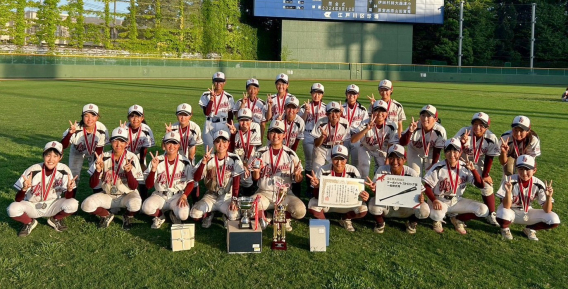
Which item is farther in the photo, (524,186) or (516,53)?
(516,53)

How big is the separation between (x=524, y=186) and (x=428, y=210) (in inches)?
50.0

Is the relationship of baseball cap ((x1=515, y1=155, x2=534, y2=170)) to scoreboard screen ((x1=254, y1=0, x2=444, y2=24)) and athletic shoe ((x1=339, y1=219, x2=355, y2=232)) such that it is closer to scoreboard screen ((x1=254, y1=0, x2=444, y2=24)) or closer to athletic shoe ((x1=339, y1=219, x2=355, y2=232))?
athletic shoe ((x1=339, y1=219, x2=355, y2=232))

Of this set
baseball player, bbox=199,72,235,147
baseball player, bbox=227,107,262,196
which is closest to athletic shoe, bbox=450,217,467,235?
baseball player, bbox=227,107,262,196

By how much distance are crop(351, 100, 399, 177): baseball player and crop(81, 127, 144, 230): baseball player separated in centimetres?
336

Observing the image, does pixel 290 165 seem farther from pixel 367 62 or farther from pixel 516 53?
pixel 516 53

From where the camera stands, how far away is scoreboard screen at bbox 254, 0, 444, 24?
4909 cm

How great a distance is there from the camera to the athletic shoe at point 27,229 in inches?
223

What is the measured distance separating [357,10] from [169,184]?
4782 cm

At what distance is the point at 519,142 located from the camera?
23.1ft

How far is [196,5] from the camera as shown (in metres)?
53.7

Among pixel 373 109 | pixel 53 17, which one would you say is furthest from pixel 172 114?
pixel 53 17

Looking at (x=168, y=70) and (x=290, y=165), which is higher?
(x=168, y=70)

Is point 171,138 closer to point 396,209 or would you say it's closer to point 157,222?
point 157,222

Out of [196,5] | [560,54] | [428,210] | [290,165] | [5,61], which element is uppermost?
[196,5]
